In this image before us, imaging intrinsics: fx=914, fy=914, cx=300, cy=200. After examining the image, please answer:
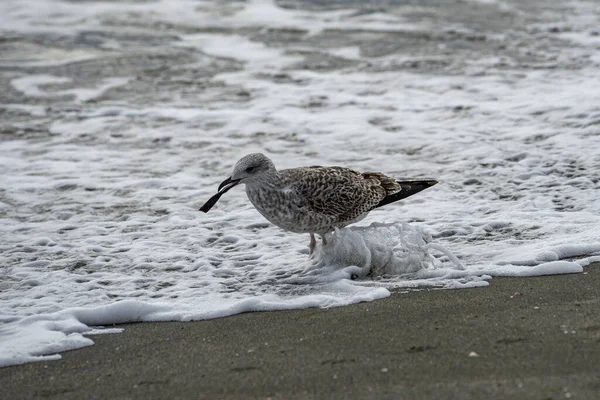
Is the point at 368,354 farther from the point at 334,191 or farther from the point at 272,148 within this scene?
the point at 272,148

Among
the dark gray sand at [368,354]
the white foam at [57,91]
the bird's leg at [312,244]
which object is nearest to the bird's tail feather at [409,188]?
the bird's leg at [312,244]

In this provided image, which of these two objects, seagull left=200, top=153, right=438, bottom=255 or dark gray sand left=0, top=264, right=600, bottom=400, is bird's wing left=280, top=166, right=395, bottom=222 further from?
dark gray sand left=0, top=264, right=600, bottom=400

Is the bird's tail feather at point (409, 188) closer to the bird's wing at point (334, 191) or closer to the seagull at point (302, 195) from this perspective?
the bird's wing at point (334, 191)

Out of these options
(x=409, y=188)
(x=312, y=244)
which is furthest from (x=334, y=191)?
(x=409, y=188)

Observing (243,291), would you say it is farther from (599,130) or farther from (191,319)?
(599,130)

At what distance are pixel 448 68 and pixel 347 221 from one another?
655 centimetres

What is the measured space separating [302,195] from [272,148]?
3.30m

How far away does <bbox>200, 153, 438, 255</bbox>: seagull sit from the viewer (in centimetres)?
543

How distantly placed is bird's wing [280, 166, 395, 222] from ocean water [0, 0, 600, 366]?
0.16 meters

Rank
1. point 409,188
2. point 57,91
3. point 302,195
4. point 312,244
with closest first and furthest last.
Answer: point 302,195
point 312,244
point 409,188
point 57,91

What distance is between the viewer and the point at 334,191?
554cm

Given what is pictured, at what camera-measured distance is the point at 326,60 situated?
12.7 metres

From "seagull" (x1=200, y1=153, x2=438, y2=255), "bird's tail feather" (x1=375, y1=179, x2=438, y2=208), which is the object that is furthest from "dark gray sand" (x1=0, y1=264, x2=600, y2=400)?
"bird's tail feather" (x1=375, y1=179, x2=438, y2=208)

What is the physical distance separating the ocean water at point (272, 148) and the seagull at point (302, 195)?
0.15 meters
